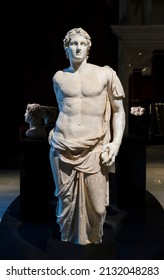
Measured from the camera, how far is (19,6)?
9148mm

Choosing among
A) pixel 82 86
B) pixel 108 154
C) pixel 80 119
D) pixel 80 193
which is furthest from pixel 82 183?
pixel 82 86

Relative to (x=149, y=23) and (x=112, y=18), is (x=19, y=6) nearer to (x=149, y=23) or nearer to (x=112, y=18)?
(x=112, y=18)

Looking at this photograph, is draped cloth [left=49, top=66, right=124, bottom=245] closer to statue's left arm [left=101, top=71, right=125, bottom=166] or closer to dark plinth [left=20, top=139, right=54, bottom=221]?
statue's left arm [left=101, top=71, right=125, bottom=166]

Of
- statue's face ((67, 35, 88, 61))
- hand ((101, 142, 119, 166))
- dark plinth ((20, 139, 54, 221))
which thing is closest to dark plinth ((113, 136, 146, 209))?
dark plinth ((20, 139, 54, 221))

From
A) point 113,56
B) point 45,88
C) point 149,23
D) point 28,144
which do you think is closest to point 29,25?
point 45,88

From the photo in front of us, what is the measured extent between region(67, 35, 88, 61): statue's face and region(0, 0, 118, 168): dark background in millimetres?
5706

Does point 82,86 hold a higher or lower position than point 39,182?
higher

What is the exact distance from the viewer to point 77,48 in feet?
11.4

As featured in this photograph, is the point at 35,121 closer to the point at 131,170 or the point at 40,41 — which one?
the point at 131,170

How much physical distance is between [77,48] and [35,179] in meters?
2.02

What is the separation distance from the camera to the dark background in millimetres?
9180

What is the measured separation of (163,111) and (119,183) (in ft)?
29.8

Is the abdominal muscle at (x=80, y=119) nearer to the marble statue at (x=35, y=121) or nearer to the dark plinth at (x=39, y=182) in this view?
the dark plinth at (x=39, y=182)

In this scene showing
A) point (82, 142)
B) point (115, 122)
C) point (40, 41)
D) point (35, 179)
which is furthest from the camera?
point (40, 41)
